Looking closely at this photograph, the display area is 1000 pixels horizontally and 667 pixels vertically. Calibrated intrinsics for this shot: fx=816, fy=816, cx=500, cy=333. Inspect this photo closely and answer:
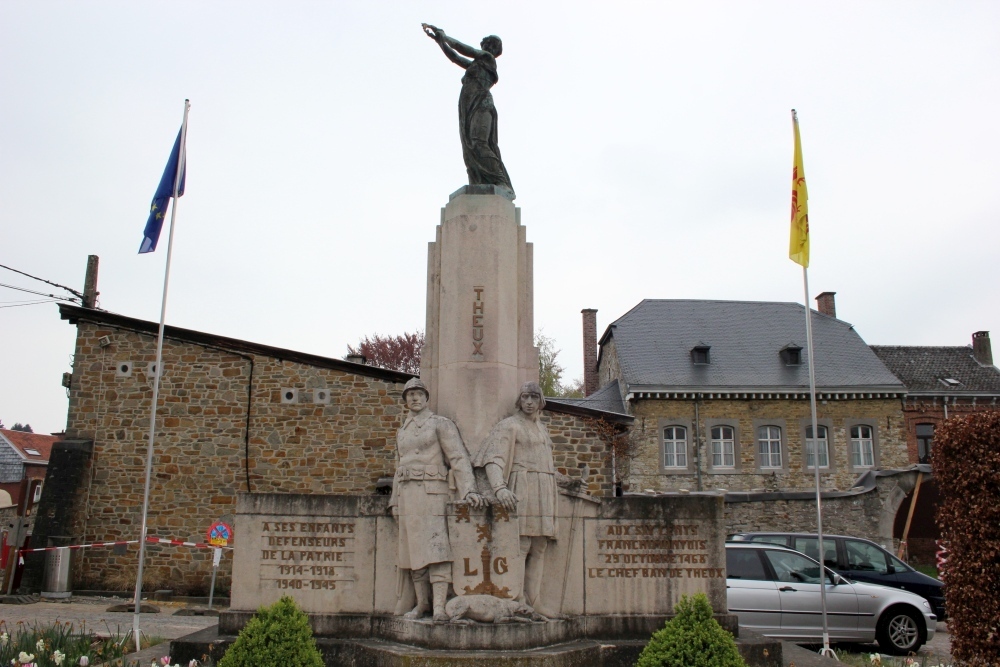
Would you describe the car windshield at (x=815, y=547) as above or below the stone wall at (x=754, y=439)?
below

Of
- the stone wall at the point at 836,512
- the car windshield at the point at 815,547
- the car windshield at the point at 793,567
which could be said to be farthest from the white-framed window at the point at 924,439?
the car windshield at the point at 793,567

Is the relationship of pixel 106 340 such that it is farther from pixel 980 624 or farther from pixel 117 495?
pixel 980 624

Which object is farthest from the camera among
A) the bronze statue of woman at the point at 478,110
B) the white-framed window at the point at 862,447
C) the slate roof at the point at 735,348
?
the slate roof at the point at 735,348

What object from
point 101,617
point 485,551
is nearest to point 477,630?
point 485,551

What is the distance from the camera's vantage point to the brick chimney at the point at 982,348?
32969 mm

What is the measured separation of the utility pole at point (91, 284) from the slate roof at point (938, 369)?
27.3 meters

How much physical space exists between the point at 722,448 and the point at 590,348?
8.67m

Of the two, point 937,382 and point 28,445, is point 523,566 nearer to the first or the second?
point 937,382

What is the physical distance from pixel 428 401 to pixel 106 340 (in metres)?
12.4

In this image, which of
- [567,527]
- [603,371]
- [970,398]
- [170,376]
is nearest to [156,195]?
[170,376]

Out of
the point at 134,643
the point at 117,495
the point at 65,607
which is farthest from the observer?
the point at 117,495

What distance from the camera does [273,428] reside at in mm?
17016

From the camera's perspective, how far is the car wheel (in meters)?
10.8

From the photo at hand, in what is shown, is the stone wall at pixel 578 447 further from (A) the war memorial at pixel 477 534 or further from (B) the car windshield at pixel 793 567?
(A) the war memorial at pixel 477 534
